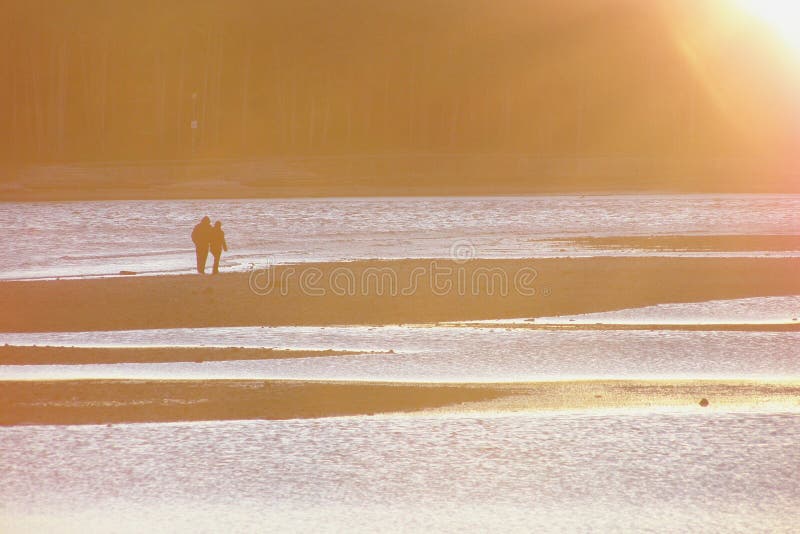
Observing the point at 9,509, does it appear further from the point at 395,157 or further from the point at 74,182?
the point at 395,157

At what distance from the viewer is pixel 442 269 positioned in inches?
1237

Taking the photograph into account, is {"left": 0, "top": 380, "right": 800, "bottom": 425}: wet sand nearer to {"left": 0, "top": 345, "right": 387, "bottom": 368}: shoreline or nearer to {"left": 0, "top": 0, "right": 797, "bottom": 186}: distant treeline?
{"left": 0, "top": 345, "right": 387, "bottom": 368}: shoreline

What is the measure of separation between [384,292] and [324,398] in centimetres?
1128

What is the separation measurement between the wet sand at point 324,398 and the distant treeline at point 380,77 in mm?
83663

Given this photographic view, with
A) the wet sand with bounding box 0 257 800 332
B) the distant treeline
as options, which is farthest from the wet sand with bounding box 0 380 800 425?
the distant treeline

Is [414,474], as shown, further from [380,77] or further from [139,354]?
[380,77]

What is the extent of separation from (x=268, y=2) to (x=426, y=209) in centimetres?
6785

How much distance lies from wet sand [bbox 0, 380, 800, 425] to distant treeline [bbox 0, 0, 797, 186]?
8366cm

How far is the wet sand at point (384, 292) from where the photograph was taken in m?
24.1

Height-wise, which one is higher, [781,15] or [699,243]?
[781,15]

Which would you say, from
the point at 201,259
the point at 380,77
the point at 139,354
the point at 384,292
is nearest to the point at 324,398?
the point at 139,354

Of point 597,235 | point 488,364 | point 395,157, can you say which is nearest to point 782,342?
point 488,364

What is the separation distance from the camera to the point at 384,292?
27406mm

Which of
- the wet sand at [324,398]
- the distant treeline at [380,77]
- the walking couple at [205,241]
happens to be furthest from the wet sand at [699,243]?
the distant treeline at [380,77]
